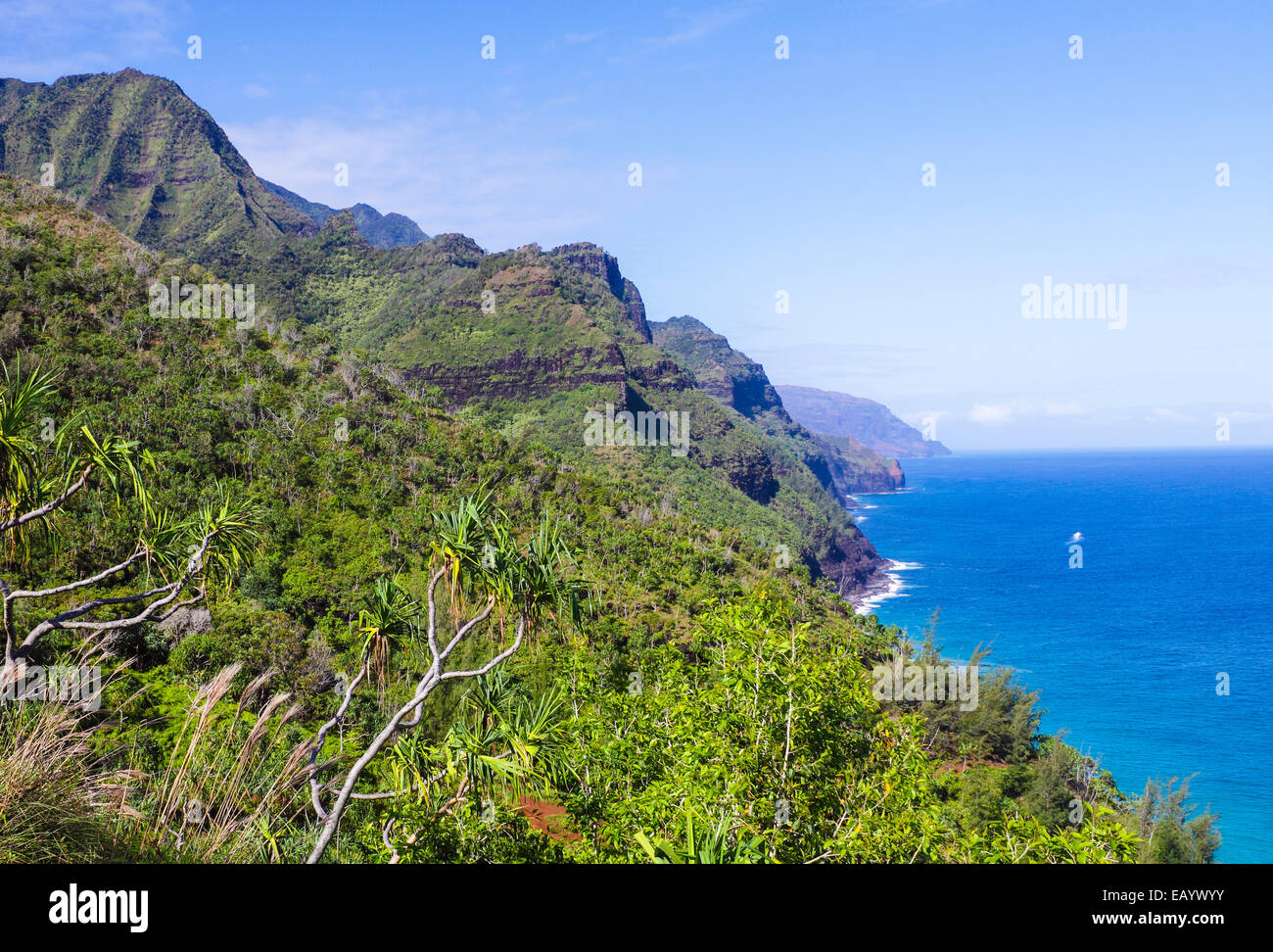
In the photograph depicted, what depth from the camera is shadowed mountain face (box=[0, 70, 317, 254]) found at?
140 m

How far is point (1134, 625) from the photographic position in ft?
263

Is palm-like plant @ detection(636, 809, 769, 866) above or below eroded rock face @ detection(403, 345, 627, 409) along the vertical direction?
below

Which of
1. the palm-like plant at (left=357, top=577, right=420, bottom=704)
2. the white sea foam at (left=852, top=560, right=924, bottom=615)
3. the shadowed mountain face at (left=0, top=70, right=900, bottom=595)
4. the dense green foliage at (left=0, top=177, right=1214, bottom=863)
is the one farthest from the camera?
the shadowed mountain face at (left=0, top=70, right=900, bottom=595)

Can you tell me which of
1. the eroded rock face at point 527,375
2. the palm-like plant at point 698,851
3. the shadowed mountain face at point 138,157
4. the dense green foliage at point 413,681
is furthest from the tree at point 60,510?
the shadowed mountain face at point 138,157

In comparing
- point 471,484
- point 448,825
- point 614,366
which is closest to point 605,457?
point 614,366

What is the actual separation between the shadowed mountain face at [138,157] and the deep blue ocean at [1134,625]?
493ft

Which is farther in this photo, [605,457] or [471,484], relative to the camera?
[605,457]

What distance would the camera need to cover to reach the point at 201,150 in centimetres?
15950

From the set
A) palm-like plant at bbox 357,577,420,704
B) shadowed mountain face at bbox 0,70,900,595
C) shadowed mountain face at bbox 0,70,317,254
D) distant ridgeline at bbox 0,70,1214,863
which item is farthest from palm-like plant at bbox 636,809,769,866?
shadowed mountain face at bbox 0,70,317,254

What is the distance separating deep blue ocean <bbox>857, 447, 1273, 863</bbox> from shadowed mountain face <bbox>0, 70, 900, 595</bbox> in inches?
745

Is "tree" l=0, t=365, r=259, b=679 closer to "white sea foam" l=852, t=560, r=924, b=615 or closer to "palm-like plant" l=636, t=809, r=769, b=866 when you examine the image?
"palm-like plant" l=636, t=809, r=769, b=866

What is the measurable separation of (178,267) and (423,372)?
54.9 meters

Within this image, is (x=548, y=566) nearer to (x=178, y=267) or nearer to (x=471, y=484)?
(x=471, y=484)

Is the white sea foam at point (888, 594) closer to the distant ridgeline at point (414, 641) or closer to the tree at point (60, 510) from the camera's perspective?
the distant ridgeline at point (414, 641)
